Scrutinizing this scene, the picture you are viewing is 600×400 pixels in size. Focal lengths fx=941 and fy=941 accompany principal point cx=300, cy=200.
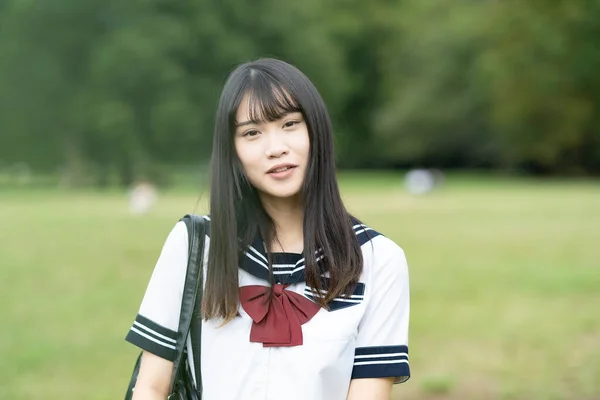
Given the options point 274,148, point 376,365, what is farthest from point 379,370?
point 274,148

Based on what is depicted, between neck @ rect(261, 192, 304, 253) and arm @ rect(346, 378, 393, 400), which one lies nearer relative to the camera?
arm @ rect(346, 378, 393, 400)

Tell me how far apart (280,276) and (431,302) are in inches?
300

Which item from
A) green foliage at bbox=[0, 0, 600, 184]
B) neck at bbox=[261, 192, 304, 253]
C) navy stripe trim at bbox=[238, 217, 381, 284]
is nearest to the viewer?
navy stripe trim at bbox=[238, 217, 381, 284]

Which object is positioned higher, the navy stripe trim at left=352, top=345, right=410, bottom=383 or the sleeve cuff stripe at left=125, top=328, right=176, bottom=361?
the sleeve cuff stripe at left=125, top=328, right=176, bottom=361

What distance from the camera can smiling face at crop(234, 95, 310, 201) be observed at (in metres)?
2.25

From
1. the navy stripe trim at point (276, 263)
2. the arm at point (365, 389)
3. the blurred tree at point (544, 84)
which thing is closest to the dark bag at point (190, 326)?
the navy stripe trim at point (276, 263)

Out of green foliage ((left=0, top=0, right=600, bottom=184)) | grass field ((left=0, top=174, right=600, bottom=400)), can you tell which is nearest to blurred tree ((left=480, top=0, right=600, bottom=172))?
green foliage ((left=0, top=0, right=600, bottom=184))

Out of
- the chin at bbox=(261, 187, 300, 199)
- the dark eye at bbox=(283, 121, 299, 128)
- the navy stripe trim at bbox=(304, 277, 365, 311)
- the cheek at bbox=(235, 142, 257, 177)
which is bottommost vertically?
the navy stripe trim at bbox=(304, 277, 365, 311)

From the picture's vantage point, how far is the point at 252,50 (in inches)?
1607

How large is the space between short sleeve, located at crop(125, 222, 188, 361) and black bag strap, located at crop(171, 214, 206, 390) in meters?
0.01

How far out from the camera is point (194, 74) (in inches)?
1591

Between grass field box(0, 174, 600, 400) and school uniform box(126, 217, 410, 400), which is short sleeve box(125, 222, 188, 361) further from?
grass field box(0, 174, 600, 400)

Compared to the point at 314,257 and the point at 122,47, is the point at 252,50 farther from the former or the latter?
the point at 314,257

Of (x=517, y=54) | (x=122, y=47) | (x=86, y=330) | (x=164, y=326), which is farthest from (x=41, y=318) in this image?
(x=517, y=54)
